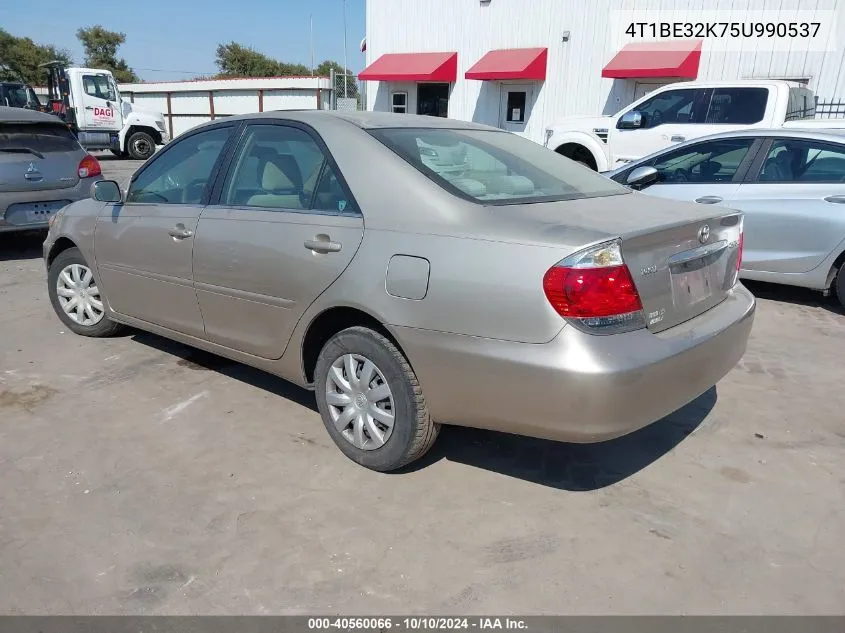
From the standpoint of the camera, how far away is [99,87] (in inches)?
785

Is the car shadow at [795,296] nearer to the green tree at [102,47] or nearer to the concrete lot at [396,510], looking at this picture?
the concrete lot at [396,510]

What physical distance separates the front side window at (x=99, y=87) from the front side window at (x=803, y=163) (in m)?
19.9

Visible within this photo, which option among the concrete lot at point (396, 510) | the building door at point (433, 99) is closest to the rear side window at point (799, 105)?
the concrete lot at point (396, 510)

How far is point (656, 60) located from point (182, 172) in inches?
562

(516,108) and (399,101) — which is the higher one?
(399,101)

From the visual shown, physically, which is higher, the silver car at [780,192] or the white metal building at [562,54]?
the white metal building at [562,54]

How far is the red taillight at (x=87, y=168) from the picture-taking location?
24.4ft

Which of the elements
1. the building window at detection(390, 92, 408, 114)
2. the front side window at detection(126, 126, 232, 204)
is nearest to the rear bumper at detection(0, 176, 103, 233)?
the front side window at detection(126, 126, 232, 204)

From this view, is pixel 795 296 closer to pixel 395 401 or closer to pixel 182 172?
pixel 395 401

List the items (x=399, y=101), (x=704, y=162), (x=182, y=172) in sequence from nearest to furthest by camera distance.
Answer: (x=182, y=172)
(x=704, y=162)
(x=399, y=101)

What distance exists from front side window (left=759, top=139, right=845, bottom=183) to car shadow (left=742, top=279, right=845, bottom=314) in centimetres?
113

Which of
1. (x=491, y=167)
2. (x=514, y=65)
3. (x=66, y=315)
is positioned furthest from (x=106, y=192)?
(x=514, y=65)

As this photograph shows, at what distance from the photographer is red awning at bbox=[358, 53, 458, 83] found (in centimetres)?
1938
